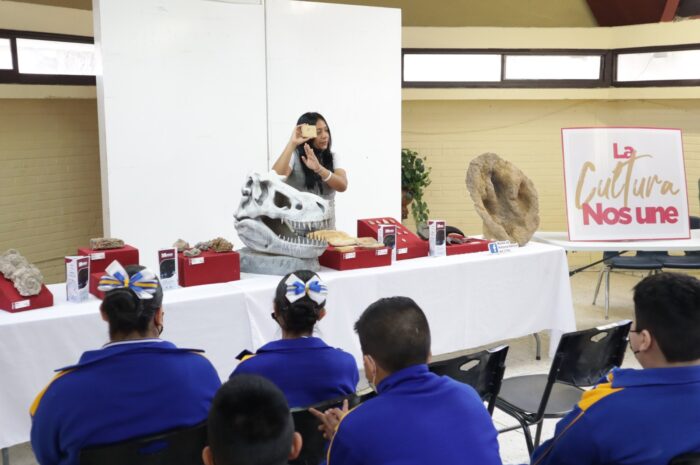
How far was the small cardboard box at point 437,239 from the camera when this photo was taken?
4590mm

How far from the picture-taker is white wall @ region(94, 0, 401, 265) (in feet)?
17.9

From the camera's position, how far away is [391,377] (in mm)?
1855

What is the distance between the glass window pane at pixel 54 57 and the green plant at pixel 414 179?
2.88 meters

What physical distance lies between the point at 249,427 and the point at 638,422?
88 cm

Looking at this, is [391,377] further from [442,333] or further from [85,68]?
[85,68]

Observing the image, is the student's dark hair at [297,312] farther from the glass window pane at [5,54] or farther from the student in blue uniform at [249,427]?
the glass window pane at [5,54]

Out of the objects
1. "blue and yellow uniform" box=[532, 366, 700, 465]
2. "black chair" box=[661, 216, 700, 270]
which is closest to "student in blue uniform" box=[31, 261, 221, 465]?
"blue and yellow uniform" box=[532, 366, 700, 465]

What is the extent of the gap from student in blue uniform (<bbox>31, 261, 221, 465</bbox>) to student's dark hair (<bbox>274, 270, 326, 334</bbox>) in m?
0.36

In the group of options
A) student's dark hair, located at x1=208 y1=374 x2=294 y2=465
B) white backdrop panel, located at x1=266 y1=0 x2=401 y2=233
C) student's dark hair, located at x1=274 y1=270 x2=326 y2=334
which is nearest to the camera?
student's dark hair, located at x1=208 y1=374 x2=294 y2=465

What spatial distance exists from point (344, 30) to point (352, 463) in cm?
522

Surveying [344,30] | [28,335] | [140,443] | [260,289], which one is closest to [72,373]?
[140,443]

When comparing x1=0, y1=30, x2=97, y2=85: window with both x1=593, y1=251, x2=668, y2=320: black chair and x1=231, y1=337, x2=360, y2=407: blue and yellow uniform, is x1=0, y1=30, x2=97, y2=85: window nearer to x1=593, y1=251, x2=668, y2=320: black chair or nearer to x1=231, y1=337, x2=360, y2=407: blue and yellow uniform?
x1=231, y1=337, x2=360, y2=407: blue and yellow uniform

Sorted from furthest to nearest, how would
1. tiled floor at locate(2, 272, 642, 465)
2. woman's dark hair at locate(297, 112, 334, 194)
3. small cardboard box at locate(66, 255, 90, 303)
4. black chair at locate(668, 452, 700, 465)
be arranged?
woman's dark hair at locate(297, 112, 334, 194) → tiled floor at locate(2, 272, 642, 465) → small cardboard box at locate(66, 255, 90, 303) → black chair at locate(668, 452, 700, 465)

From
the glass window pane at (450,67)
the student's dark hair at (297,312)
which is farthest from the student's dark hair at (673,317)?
the glass window pane at (450,67)
